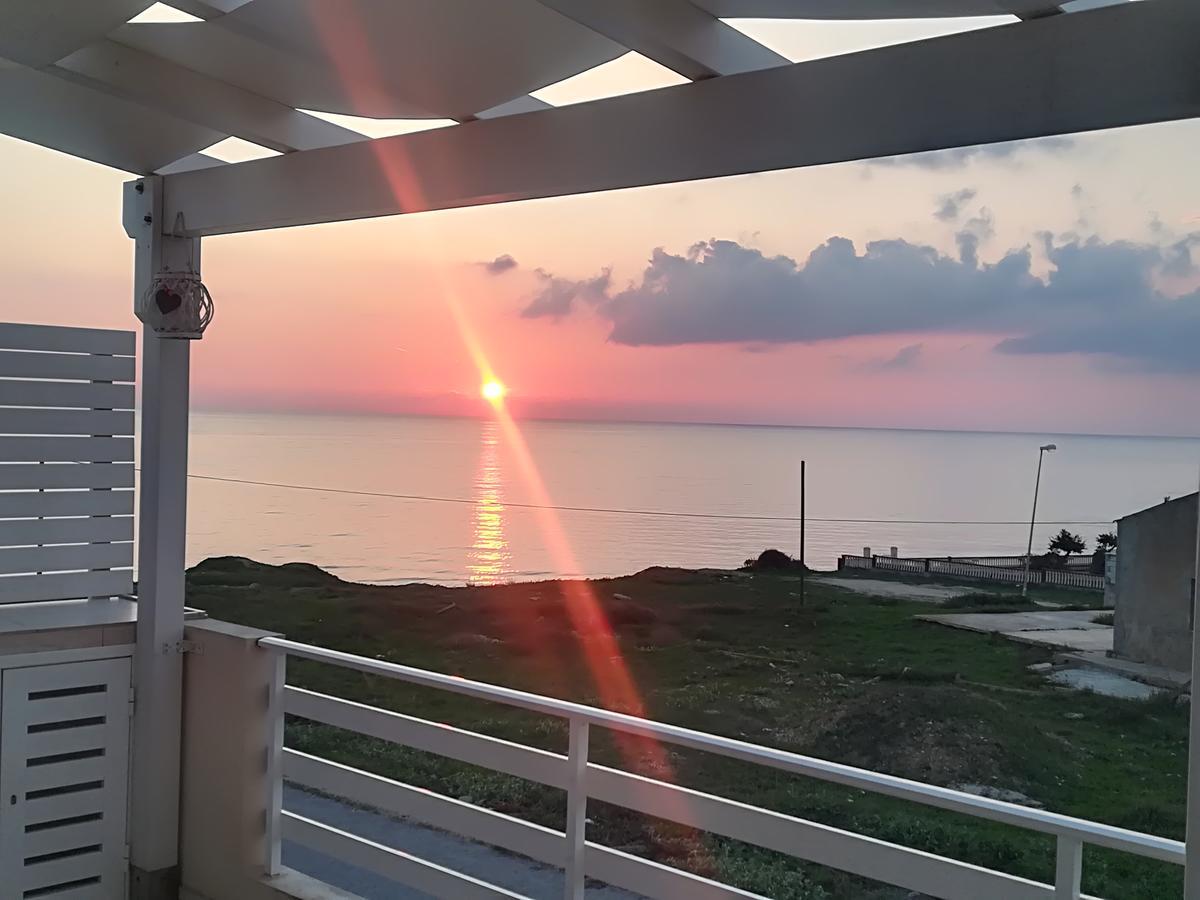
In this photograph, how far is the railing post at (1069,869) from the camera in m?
1.72

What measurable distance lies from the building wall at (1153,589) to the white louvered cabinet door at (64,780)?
15.1 metres

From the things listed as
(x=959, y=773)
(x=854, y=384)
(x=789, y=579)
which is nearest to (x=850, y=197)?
(x=854, y=384)

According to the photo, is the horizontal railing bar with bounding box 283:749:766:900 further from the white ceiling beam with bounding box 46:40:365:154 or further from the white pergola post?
the white ceiling beam with bounding box 46:40:365:154

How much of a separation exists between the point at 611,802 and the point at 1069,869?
0.97 meters

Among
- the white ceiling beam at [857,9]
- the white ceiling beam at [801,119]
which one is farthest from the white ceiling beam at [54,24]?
the white ceiling beam at [857,9]

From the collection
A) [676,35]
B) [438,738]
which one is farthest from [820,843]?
[676,35]

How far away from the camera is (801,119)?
197 centimetres

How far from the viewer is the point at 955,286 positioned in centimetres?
2025

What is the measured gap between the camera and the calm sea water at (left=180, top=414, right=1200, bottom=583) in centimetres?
1734

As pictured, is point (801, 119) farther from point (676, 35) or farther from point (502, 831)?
point (502, 831)

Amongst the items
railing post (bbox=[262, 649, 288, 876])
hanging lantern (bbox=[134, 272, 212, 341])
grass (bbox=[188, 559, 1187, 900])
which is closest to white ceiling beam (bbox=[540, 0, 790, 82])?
hanging lantern (bbox=[134, 272, 212, 341])

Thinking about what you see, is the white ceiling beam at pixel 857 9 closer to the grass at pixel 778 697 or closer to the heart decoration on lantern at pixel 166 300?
the heart decoration on lantern at pixel 166 300

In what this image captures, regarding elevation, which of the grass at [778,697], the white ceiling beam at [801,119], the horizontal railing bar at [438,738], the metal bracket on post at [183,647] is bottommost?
the grass at [778,697]

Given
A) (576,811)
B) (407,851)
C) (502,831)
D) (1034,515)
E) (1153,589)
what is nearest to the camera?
(576,811)
